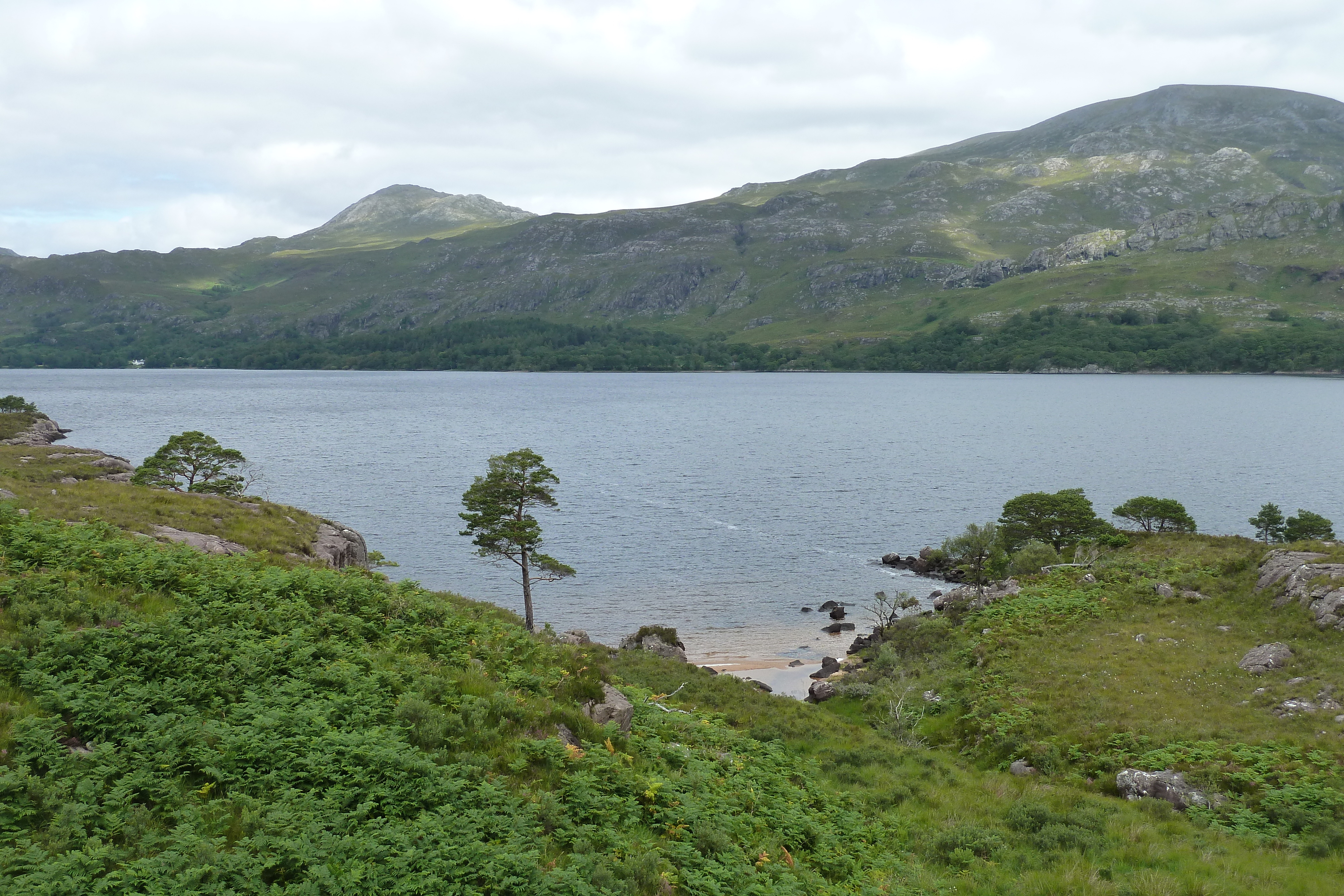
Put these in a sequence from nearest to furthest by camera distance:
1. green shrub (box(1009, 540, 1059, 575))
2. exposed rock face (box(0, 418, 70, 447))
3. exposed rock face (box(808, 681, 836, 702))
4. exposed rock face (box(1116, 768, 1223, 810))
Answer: exposed rock face (box(1116, 768, 1223, 810)) < exposed rock face (box(808, 681, 836, 702)) < green shrub (box(1009, 540, 1059, 575)) < exposed rock face (box(0, 418, 70, 447))

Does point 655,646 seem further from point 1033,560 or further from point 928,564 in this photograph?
point 928,564

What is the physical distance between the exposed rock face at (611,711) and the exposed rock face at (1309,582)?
3449 centimetres

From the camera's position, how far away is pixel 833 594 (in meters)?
73.1

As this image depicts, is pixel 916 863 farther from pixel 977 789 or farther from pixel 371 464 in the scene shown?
pixel 371 464

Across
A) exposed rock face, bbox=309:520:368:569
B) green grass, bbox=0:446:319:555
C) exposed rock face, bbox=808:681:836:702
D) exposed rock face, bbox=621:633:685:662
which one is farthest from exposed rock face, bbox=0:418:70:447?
exposed rock face, bbox=808:681:836:702

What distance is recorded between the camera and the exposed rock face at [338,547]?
3228cm

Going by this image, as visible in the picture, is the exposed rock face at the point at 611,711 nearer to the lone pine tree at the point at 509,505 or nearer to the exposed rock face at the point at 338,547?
the exposed rock face at the point at 338,547

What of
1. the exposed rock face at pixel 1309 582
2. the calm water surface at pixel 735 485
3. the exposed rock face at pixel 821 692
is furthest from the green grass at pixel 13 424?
the exposed rock face at pixel 1309 582

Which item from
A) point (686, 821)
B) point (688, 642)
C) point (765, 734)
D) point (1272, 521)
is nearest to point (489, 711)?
point (686, 821)

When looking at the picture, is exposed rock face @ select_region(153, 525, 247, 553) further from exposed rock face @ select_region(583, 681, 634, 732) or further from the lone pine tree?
the lone pine tree

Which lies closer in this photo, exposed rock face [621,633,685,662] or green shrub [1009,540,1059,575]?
exposed rock face [621,633,685,662]

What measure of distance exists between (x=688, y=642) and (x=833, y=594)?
19277 mm

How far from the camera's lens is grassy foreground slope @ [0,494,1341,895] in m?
10.8

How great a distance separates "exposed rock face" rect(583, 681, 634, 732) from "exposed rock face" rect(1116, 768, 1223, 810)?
648 inches
